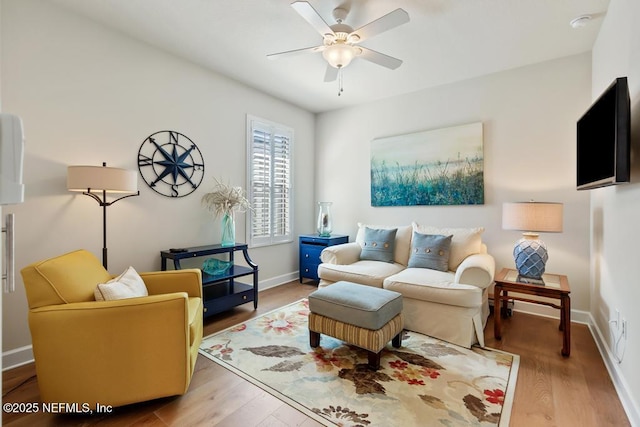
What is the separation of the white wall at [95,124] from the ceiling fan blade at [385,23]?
200 centimetres

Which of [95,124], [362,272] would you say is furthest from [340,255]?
[95,124]

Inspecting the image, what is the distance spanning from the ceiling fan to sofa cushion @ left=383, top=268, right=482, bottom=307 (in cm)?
193

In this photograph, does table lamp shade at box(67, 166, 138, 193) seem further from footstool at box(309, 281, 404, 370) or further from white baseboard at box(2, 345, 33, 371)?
footstool at box(309, 281, 404, 370)

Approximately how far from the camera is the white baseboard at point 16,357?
6.95ft

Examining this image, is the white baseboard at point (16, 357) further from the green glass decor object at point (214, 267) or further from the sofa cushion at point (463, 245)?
the sofa cushion at point (463, 245)

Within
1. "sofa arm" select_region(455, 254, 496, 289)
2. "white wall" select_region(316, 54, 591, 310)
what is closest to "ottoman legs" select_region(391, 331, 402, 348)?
"sofa arm" select_region(455, 254, 496, 289)

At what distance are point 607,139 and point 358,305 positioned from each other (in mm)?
1938

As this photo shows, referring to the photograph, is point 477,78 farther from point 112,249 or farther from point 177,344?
point 112,249

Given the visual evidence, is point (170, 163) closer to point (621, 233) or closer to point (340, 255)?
point (340, 255)

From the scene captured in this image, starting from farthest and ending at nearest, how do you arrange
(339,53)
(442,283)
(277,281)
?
1. (277,281)
2. (442,283)
3. (339,53)

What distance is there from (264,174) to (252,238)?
905 millimetres

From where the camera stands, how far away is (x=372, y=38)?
2.74m

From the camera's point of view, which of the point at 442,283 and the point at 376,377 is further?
the point at 442,283

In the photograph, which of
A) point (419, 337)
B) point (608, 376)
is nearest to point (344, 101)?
point (419, 337)
